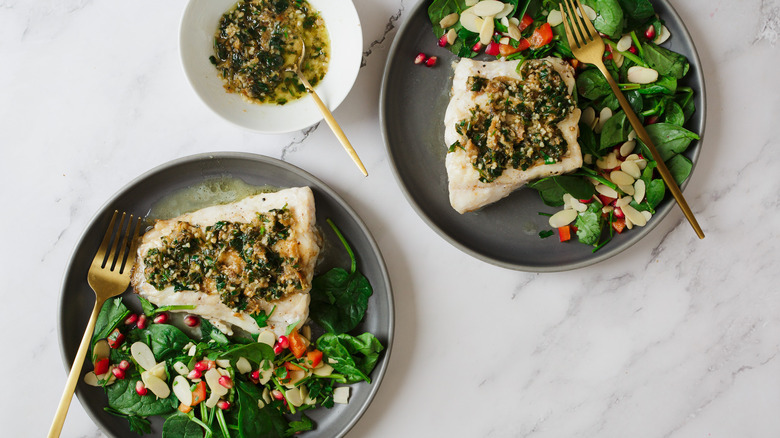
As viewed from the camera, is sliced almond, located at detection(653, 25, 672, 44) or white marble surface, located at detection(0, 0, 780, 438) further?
white marble surface, located at detection(0, 0, 780, 438)

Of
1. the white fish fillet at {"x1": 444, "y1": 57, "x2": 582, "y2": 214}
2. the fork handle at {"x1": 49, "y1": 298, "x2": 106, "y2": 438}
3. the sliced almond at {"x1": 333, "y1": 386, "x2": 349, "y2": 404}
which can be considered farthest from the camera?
the sliced almond at {"x1": 333, "y1": 386, "x2": 349, "y2": 404}

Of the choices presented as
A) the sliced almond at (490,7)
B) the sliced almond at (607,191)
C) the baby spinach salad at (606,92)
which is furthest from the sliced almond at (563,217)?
the sliced almond at (490,7)

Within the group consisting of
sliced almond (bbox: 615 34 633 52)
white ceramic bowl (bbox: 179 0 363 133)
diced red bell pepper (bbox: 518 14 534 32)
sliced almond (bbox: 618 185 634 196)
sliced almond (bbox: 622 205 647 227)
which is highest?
white ceramic bowl (bbox: 179 0 363 133)

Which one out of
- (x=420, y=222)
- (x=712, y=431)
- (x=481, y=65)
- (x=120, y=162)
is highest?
(x=120, y=162)

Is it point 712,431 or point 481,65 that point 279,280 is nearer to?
point 481,65

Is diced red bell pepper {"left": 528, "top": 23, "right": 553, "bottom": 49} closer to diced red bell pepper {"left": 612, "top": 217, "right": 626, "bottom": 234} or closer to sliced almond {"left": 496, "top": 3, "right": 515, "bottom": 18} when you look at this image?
sliced almond {"left": 496, "top": 3, "right": 515, "bottom": 18}

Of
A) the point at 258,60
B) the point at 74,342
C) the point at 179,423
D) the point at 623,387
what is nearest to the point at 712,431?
the point at 623,387

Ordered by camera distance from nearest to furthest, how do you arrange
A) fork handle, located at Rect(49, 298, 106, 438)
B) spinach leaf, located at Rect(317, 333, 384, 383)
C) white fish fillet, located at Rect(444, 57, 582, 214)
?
fork handle, located at Rect(49, 298, 106, 438) < white fish fillet, located at Rect(444, 57, 582, 214) < spinach leaf, located at Rect(317, 333, 384, 383)

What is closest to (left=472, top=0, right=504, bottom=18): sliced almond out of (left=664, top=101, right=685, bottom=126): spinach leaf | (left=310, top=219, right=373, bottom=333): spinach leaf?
(left=664, top=101, right=685, bottom=126): spinach leaf
